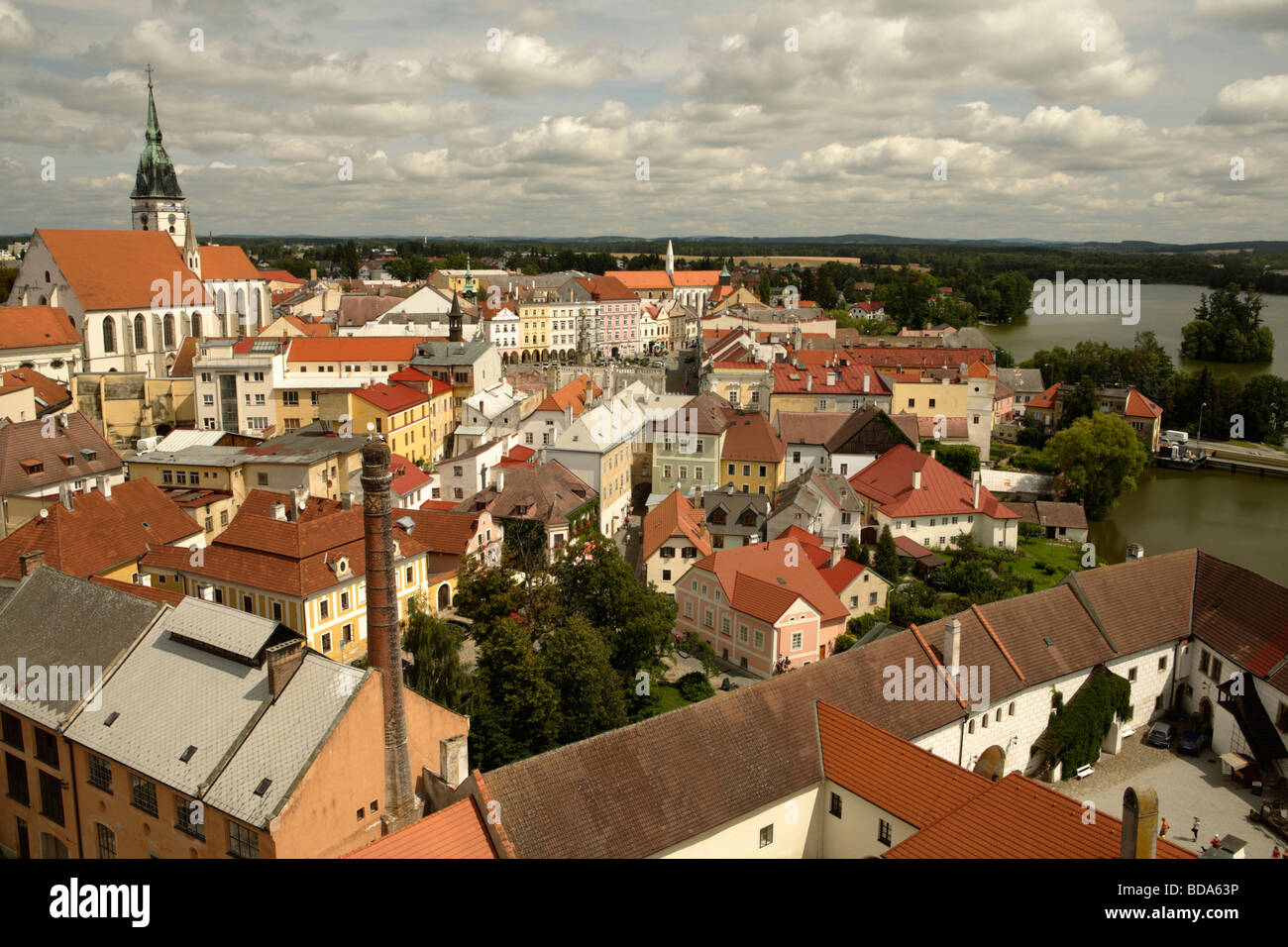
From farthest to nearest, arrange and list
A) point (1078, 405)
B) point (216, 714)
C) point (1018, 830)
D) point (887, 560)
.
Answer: point (1078, 405) < point (887, 560) < point (216, 714) < point (1018, 830)

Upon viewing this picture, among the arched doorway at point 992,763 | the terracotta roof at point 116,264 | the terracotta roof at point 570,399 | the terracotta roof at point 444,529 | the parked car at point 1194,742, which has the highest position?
the terracotta roof at point 116,264

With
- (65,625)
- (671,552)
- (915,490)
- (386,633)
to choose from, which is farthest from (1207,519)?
(65,625)

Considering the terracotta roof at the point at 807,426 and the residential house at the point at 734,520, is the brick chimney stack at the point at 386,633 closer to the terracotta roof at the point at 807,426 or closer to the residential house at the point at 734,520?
the residential house at the point at 734,520

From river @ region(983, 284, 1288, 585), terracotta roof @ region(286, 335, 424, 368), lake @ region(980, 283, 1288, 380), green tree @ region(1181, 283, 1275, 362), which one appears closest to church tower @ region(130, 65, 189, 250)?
terracotta roof @ region(286, 335, 424, 368)

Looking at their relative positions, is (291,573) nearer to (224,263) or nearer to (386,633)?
(386,633)

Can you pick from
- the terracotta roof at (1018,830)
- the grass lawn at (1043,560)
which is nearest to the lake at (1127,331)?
the grass lawn at (1043,560)

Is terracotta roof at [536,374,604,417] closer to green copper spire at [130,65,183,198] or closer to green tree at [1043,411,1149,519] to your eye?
green tree at [1043,411,1149,519]

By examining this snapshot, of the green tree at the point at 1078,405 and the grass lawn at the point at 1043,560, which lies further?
the green tree at the point at 1078,405
